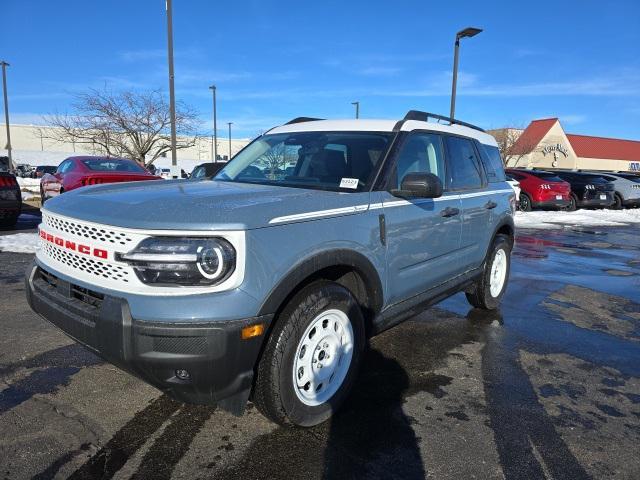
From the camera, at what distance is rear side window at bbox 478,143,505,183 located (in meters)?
5.12

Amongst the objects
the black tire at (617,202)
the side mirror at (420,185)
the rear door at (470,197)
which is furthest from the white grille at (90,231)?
the black tire at (617,202)

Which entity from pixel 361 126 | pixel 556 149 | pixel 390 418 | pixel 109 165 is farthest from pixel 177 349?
pixel 556 149

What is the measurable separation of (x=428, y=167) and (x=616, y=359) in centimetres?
231

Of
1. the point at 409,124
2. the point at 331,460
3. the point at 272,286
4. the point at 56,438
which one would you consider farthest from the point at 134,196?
the point at 409,124

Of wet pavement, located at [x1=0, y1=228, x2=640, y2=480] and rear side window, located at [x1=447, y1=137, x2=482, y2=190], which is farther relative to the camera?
rear side window, located at [x1=447, y1=137, x2=482, y2=190]

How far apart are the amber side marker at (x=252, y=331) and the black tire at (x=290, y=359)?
181 mm

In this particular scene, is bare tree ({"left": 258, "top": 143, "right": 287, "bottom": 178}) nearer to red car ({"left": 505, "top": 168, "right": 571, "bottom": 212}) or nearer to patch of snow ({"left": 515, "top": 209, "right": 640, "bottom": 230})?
patch of snow ({"left": 515, "top": 209, "right": 640, "bottom": 230})

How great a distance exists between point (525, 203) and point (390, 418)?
17.5 m

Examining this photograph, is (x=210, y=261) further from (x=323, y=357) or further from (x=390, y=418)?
(x=390, y=418)

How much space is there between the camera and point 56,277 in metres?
2.82

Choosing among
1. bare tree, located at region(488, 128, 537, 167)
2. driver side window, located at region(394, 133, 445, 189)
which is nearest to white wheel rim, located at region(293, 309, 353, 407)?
driver side window, located at region(394, 133, 445, 189)

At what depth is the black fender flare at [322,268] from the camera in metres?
2.44

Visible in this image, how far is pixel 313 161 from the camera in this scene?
3.79 meters

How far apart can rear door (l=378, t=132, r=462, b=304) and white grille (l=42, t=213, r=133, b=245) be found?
164 centimetres
